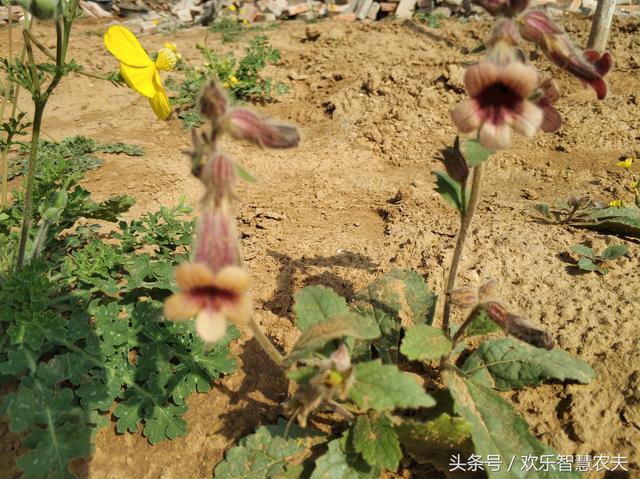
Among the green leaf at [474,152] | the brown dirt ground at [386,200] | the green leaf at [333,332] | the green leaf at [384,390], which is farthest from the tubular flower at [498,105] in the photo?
the brown dirt ground at [386,200]

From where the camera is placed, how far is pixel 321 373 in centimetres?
175

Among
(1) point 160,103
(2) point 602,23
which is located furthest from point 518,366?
(2) point 602,23

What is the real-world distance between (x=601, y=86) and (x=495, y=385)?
1393 millimetres

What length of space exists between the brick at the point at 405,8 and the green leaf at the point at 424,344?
28.2 ft

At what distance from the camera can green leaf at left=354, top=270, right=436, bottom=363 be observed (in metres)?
2.56

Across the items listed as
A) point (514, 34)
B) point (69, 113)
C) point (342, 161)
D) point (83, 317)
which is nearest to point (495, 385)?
point (514, 34)

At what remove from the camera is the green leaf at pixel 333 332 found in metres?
1.69

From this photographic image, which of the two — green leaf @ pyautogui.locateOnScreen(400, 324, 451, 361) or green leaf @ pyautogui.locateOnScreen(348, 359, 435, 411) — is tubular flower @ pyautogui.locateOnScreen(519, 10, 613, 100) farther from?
green leaf @ pyautogui.locateOnScreen(348, 359, 435, 411)

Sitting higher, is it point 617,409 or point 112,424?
point 617,409

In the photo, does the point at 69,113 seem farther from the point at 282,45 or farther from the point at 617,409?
the point at 617,409

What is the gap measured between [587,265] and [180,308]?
2.34 meters

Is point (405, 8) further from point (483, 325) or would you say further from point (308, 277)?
point (483, 325)

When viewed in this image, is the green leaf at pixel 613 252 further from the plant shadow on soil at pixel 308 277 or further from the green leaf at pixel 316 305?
the green leaf at pixel 316 305

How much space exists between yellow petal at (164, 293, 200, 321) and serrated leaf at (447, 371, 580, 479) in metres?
1.18
